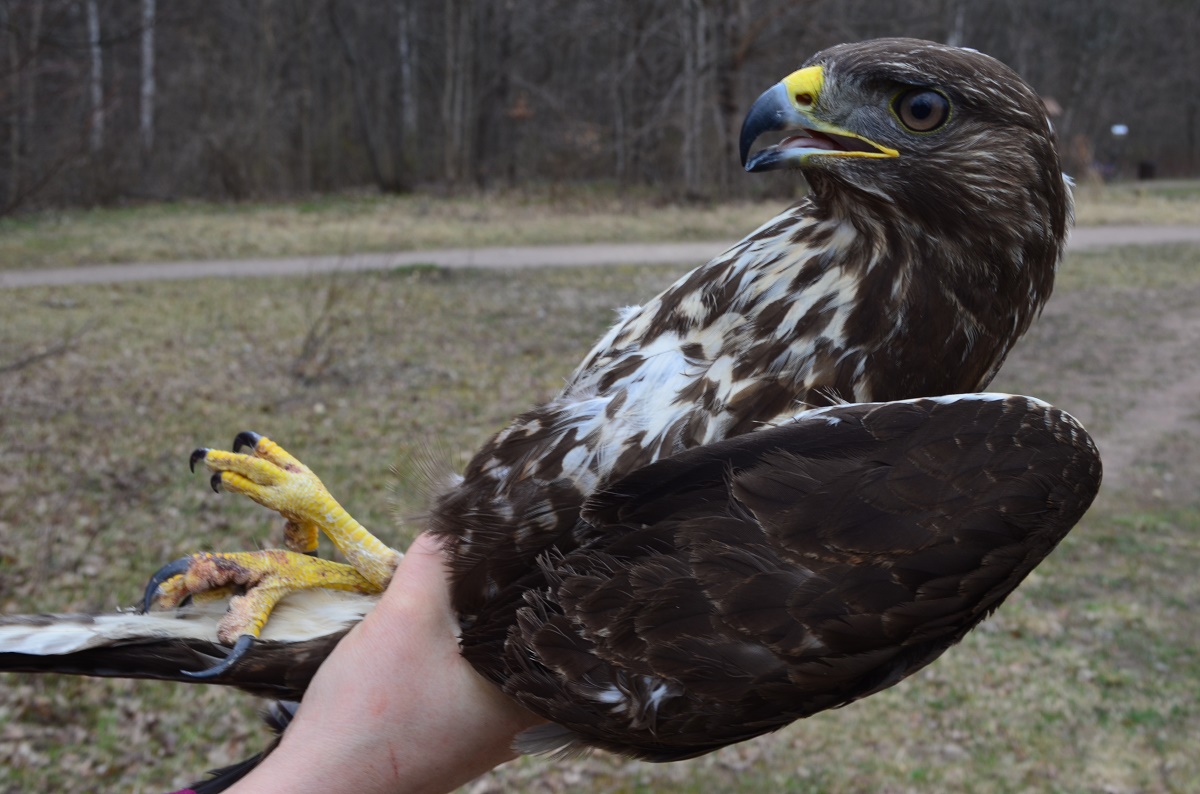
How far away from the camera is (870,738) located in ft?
17.3

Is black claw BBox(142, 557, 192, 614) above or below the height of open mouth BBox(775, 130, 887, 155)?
below

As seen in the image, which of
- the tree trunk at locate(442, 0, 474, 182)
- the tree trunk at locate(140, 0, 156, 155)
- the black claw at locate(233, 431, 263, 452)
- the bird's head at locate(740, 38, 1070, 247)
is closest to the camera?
the bird's head at locate(740, 38, 1070, 247)

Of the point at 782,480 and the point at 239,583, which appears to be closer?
the point at 782,480

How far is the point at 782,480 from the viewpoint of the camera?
1.80 m

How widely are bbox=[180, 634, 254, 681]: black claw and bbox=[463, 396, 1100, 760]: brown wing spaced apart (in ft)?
2.26

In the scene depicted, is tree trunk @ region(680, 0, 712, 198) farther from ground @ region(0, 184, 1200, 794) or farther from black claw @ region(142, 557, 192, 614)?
black claw @ region(142, 557, 192, 614)

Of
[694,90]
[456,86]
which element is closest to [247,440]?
[694,90]

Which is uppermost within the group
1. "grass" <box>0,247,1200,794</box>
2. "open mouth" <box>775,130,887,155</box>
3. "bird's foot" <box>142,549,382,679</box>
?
"open mouth" <box>775,130,887,155</box>

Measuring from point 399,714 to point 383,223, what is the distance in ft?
72.5

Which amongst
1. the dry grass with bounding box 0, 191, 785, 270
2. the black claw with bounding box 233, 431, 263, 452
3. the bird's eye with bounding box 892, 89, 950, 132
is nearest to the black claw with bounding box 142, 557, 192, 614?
the black claw with bounding box 233, 431, 263, 452

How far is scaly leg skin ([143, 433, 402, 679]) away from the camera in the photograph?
229cm

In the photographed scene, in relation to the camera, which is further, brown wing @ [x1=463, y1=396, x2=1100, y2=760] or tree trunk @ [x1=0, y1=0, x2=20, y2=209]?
tree trunk @ [x1=0, y1=0, x2=20, y2=209]

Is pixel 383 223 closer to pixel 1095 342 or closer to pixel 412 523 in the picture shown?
pixel 1095 342

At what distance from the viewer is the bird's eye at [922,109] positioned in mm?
2029
